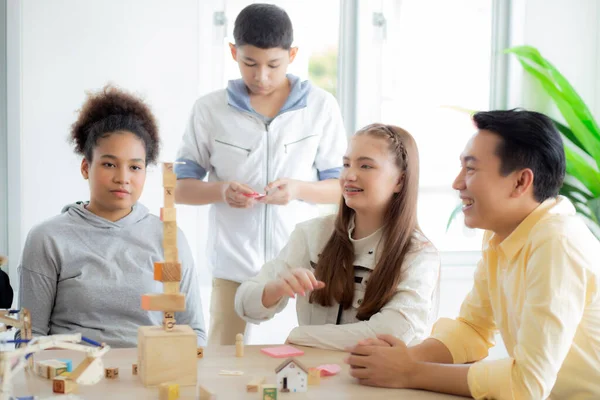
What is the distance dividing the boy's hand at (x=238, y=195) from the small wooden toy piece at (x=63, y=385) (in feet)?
3.66

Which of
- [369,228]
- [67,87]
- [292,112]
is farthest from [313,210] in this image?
[67,87]

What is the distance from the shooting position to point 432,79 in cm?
390

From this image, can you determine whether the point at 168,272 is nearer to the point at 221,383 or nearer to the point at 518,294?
the point at 221,383

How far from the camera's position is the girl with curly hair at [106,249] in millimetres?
1956

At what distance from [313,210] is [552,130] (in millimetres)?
1378

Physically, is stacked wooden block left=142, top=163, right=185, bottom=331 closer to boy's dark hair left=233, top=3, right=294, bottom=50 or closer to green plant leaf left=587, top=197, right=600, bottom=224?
boy's dark hair left=233, top=3, right=294, bottom=50

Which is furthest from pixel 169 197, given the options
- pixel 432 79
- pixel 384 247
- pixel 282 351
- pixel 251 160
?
pixel 432 79

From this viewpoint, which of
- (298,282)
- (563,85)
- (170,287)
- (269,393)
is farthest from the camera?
(563,85)

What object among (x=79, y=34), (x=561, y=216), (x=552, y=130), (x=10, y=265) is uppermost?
(x=79, y=34)

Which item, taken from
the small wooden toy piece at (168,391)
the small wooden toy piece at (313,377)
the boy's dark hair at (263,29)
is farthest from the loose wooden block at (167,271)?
the boy's dark hair at (263,29)

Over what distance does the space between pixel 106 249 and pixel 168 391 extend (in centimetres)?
78

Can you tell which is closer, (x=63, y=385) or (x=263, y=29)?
(x=63, y=385)

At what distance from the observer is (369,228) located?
6.95ft

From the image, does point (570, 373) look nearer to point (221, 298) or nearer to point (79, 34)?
point (221, 298)
